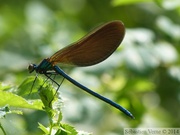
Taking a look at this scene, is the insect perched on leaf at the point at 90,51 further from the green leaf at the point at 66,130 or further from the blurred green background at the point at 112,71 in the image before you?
the green leaf at the point at 66,130

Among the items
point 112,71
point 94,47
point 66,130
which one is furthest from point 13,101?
point 112,71

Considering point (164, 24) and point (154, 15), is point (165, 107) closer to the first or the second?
point (164, 24)

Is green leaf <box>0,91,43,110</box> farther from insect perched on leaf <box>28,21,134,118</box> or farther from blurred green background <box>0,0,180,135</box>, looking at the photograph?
blurred green background <box>0,0,180,135</box>

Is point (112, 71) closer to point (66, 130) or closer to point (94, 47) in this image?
point (94, 47)

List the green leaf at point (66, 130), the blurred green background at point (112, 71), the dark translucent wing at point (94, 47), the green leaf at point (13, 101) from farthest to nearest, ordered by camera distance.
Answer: the blurred green background at point (112, 71), the dark translucent wing at point (94, 47), the green leaf at point (13, 101), the green leaf at point (66, 130)

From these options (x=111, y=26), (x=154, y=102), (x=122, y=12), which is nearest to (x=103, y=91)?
(x=154, y=102)

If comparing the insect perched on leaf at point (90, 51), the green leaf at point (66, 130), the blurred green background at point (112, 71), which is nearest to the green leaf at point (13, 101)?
the green leaf at point (66, 130)

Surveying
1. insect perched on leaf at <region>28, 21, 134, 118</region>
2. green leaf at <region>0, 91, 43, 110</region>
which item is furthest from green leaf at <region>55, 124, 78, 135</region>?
insect perched on leaf at <region>28, 21, 134, 118</region>
